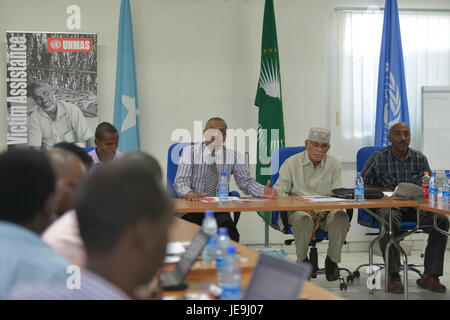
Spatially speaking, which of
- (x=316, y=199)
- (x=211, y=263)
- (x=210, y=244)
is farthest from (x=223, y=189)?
(x=211, y=263)

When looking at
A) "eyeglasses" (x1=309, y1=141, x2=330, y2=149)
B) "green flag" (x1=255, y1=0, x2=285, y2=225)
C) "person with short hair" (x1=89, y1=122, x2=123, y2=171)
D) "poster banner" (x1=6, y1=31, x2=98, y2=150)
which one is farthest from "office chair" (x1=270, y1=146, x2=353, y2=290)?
"poster banner" (x1=6, y1=31, x2=98, y2=150)

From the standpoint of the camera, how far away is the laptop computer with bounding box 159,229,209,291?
75.1 inches

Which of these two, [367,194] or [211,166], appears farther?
[211,166]

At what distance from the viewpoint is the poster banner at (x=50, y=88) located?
18.8 feet

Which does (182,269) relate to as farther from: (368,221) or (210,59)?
(210,59)

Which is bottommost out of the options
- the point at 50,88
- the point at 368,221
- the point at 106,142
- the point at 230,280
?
the point at 368,221

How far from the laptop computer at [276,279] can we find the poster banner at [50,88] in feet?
15.1

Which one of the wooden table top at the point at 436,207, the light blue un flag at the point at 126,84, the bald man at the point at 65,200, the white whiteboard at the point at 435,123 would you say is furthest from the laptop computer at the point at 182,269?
the white whiteboard at the point at 435,123

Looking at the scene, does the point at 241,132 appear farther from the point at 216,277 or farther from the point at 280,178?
the point at 216,277

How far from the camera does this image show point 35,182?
1.41 m

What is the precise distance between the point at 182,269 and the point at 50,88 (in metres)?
4.30

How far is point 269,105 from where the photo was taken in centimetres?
597

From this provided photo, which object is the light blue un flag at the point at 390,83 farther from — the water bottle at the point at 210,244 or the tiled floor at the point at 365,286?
the water bottle at the point at 210,244
